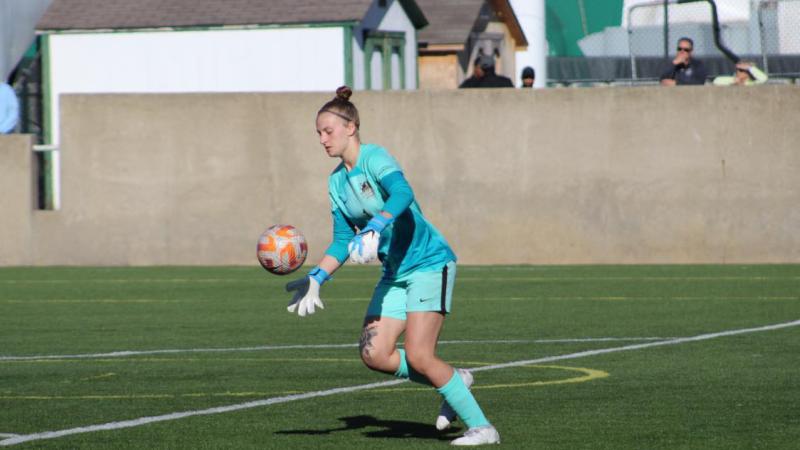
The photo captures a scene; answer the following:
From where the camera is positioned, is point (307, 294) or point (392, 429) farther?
point (392, 429)

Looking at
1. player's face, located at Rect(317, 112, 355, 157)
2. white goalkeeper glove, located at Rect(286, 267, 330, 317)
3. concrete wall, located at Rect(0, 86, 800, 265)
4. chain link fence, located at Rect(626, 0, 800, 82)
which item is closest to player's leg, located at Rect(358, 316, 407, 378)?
white goalkeeper glove, located at Rect(286, 267, 330, 317)

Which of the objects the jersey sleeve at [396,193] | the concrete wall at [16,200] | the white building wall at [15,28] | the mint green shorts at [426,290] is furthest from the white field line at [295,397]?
the white building wall at [15,28]

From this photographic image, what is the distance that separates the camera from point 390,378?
12.0 metres

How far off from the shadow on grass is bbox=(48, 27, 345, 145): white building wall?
76.0ft

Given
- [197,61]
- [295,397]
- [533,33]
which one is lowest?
[295,397]

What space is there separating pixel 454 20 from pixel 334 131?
30.7 metres

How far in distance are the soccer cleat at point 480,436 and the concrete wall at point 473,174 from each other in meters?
15.6

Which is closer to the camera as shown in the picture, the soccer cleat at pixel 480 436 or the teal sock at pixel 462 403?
the soccer cleat at pixel 480 436

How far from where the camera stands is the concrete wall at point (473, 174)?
938 inches

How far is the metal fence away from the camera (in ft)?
91.9

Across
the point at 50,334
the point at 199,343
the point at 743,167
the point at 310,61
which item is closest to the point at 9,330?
the point at 50,334

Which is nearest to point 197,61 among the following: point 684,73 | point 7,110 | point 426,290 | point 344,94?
point 7,110

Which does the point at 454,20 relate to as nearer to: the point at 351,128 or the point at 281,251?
the point at 281,251

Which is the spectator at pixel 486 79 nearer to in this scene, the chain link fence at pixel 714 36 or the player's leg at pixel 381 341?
the chain link fence at pixel 714 36
